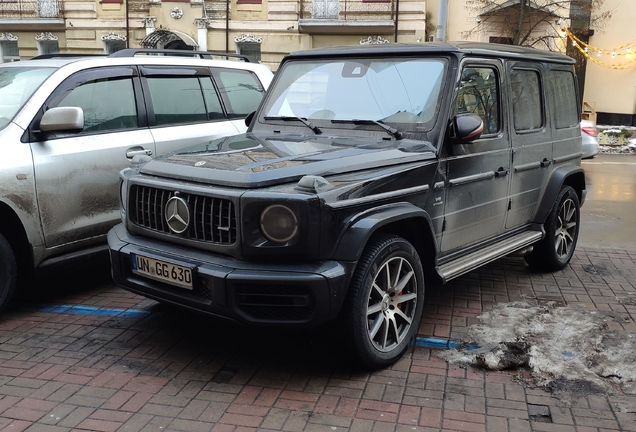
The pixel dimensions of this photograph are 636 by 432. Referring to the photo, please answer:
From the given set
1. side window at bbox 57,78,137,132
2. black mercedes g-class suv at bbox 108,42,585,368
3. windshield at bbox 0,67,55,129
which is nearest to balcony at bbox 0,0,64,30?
windshield at bbox 0,67,55,129

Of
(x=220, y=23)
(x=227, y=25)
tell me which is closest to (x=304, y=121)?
(x=227, y=25)

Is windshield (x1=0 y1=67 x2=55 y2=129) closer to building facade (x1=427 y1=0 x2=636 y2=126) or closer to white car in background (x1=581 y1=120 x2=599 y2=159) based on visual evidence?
white car in background (x1=581 y1=120 x2=599 y2=159)

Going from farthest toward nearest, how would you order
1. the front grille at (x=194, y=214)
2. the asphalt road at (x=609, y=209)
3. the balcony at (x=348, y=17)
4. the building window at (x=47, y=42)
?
the building window at (x=47, y=42)
the balcony at (x=348, y=17)
the asphalt road at (x=609, y=209)
the front grille at (x=194, y=214)

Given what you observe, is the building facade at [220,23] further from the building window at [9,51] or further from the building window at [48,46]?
the building window at [9,51]

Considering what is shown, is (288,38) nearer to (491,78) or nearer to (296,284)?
(491,78)


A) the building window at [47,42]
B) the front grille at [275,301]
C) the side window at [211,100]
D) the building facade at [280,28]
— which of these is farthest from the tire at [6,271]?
the building window at [47,42]

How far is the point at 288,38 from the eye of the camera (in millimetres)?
22656

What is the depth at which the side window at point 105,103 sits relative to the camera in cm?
538

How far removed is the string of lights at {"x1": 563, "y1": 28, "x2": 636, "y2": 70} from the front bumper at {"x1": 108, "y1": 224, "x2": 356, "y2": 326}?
892 inches

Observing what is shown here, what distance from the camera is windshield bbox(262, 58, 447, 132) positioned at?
4.71 meters

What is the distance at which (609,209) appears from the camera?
33.0 ft

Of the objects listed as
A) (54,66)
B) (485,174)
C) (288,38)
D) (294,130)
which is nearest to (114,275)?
(294,130)

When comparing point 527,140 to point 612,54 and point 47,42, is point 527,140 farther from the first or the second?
point 47,42

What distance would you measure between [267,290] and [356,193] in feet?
Result: 2.49
